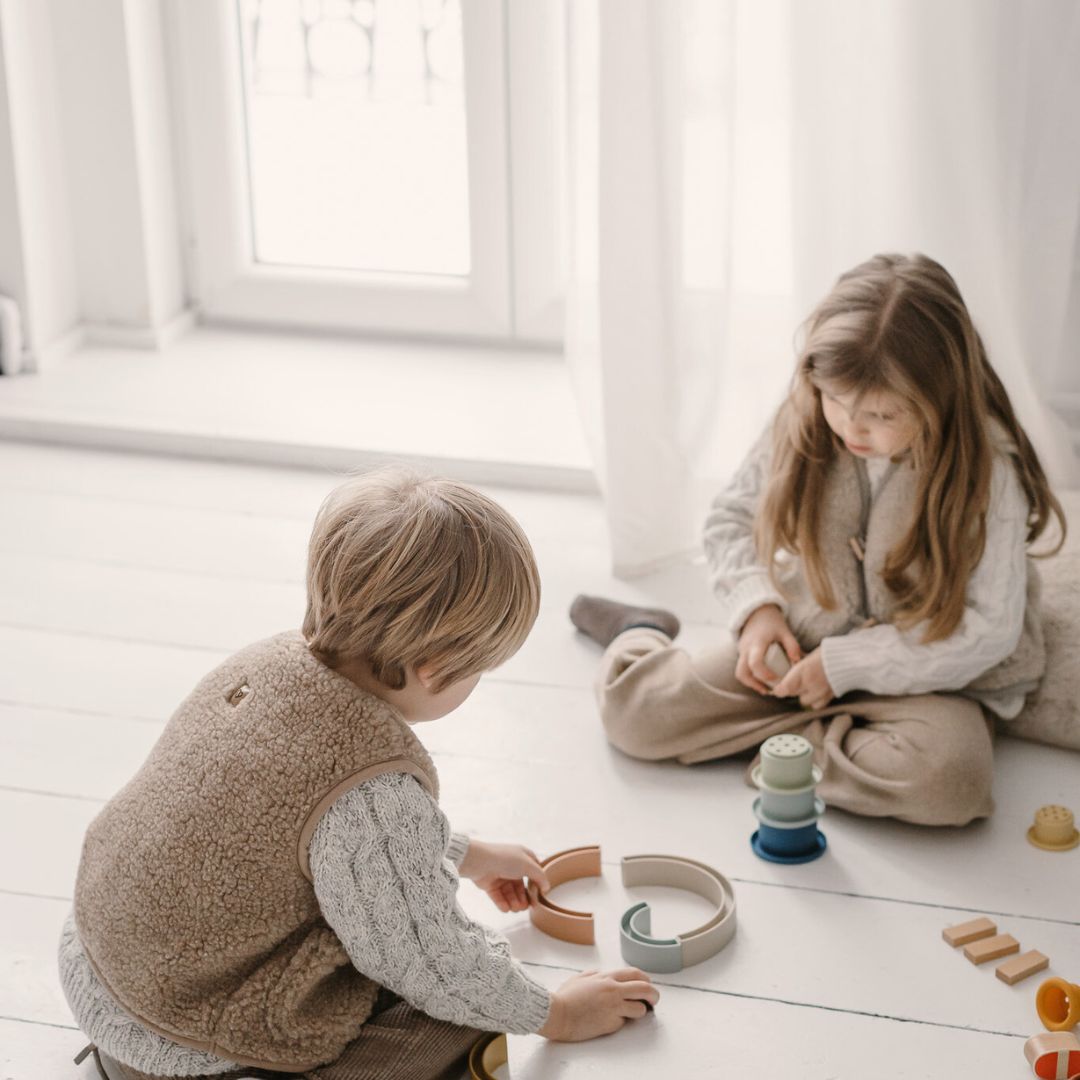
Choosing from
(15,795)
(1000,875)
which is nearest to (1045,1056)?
(1000,875)

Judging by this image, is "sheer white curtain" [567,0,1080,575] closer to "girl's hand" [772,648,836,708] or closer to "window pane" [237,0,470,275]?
"girl's hand" [772,648,836,708]

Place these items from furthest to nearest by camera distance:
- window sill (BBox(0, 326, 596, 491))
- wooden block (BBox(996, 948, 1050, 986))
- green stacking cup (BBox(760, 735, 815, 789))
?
1. window sill (BBox(0, 326, 596, 491))
2. green stacking cup (BBox(760, 735, 815, 789))
3. wooden block (BBox(996, 948, 1050, 986))

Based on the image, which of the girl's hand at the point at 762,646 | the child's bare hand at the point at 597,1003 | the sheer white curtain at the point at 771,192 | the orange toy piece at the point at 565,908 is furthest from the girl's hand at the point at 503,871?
the sheer white curtain at the point at 771,192

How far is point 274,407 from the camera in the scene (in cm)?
268

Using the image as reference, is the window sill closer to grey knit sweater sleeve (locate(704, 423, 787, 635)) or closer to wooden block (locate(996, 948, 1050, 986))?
grey knit sweater sleeve (locate(704, 423, 787, 635))

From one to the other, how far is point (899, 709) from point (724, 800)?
0.21 metres

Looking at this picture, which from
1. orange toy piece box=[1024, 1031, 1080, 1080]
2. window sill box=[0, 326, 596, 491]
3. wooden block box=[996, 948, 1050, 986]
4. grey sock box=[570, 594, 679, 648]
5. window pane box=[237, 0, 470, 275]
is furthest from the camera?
window pane box=[237, 0, 470, 275]

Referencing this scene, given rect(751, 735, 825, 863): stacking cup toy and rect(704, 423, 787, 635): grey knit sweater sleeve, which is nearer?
rect(751, 735, 825, 863): stacking cup toy

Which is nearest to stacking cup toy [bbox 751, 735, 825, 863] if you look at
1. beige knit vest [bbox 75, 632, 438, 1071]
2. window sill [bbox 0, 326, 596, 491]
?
beige knit vest [bbox 75, 632, 438, 1071]

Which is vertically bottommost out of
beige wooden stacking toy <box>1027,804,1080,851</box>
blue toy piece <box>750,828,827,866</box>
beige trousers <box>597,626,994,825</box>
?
blue toy piece <box>750,828,827,866</box>

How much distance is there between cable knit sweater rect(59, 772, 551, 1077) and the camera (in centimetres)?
122

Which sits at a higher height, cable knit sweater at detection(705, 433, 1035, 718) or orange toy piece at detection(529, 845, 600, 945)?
cable knit sweater at detection(705, 433, 1035, 718)

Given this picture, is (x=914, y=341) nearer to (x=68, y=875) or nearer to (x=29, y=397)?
(x=68, y=875)

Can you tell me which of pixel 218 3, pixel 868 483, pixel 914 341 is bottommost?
pixel 868 483
